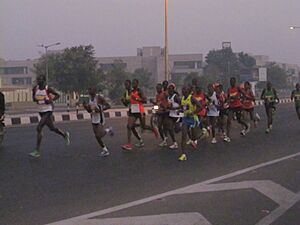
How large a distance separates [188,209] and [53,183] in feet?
9.36

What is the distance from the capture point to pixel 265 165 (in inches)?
427

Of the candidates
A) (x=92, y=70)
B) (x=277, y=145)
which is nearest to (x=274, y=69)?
(x=92, y=70)

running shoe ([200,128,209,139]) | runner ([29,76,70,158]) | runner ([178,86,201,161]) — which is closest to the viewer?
runner ([178,86,201,161])

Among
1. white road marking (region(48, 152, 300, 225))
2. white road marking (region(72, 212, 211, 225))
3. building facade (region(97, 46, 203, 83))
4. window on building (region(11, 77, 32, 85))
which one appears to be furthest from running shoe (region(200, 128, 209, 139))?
window on building (region(11, 77, 32, 85))

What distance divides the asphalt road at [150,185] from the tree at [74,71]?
43.9 m

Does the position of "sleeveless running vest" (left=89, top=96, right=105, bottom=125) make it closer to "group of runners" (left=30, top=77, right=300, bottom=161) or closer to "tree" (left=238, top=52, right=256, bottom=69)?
"group of runners" (left=30, top=77, right=300, bottom=161)

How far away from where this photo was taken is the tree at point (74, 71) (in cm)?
5797

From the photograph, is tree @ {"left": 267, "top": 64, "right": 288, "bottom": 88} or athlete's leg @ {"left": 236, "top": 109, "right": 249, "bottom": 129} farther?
tree @ {"left": 267, "top": 64, "right": 288, "bottom": 88}

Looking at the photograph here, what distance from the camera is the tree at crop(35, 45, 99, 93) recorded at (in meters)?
58.0

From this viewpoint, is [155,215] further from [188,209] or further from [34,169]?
[34,169]

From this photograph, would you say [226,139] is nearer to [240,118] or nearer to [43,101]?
[240,118]

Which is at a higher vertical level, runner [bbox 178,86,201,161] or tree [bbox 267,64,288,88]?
tree [bbox 267,64,288,88]

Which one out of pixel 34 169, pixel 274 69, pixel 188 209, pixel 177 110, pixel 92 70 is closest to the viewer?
pixel 188 209

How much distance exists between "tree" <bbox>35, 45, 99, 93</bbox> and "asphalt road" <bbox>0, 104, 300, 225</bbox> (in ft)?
144
